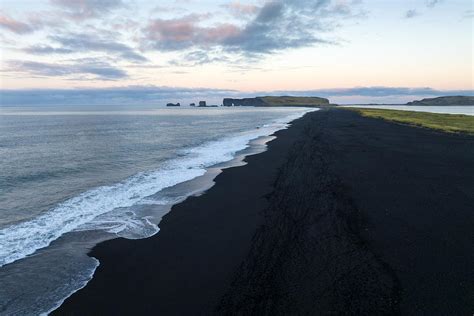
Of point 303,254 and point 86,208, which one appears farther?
point 86,208

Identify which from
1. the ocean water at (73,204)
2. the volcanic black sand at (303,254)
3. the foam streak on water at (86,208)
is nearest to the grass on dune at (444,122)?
the ocean water at (73,204)

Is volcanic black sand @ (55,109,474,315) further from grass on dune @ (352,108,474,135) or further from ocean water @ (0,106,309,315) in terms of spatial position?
grass on dune @ (352,108,474,135)

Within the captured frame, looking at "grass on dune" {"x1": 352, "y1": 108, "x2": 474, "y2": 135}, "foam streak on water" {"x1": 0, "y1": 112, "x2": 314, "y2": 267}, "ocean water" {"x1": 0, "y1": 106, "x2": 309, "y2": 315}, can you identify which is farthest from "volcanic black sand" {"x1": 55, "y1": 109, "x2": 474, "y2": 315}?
"grass on dune" {"x1": 352, "y1": 108, "x2": 474, "y2": 135}

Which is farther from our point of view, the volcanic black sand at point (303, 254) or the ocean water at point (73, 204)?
the ocean water at point (73, 204)

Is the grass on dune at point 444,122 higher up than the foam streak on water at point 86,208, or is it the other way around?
the grass on dune at point 444,122

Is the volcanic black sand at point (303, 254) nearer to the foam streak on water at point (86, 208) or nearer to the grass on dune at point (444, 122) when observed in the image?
the foam streak on water at point (86, 208)

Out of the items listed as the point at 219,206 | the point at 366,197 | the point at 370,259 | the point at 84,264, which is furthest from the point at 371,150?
the point at 84,264

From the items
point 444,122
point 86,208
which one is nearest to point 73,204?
point 86,208

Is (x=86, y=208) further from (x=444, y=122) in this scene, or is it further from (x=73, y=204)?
(x=444, y=122)
